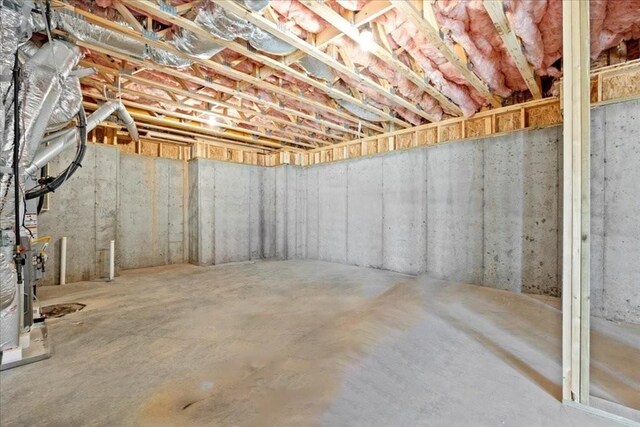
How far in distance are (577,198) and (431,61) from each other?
2032 mm

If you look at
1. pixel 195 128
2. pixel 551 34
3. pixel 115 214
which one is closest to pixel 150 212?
pixel 115 214

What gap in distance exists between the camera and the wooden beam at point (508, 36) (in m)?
1.98

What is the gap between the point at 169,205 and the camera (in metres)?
5.89

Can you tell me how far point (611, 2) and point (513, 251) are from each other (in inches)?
105

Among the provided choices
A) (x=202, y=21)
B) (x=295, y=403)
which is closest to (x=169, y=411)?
(x=295, y=403)

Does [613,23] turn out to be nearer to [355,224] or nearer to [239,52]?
→ [239,52]

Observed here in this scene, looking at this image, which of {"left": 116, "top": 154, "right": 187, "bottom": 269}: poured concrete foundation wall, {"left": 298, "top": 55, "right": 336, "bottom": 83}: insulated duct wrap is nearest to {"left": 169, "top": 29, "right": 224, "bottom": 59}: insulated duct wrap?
{"left": 298, "top": 55, "right": 336, "bottom": 83}: insulated duct wrap

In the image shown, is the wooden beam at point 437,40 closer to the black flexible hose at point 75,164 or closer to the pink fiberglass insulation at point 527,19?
the pink fiberglass insulation at point 527,19

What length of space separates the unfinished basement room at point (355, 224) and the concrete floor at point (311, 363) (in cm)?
2

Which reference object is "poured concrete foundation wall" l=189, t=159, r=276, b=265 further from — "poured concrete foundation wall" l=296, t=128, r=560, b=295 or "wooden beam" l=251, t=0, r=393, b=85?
"wooden beam" l=251, t=0, r=393, b=85

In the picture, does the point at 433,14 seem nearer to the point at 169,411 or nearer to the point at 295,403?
the point at 295,403

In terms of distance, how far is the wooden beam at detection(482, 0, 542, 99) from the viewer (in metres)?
1.98

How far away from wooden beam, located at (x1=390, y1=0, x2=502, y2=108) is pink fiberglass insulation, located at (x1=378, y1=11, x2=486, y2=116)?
0.14 meters

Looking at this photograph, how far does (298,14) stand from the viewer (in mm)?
2205
